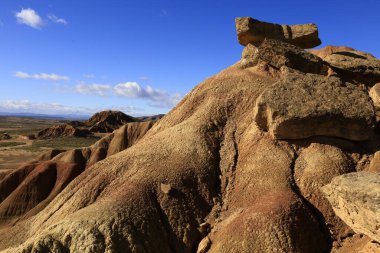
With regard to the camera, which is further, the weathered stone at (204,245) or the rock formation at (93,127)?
the rock formation at (93,127)

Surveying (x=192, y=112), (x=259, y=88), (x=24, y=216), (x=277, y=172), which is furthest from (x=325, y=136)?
(x=24, y=216)

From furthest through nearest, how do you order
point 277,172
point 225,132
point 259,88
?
point 259,88
point 225,132
point 277,172

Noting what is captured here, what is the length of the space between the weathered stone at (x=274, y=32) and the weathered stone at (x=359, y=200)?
13629 millimetres

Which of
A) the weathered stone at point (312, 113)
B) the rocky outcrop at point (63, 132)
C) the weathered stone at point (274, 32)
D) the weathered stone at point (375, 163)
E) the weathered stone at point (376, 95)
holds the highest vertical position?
the weathered stone at point (274, 32)

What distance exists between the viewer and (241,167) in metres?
18.8

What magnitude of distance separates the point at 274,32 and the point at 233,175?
39.7 feet

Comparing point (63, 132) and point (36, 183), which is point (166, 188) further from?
point (63, 132)

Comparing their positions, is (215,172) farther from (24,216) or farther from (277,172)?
(24,216)

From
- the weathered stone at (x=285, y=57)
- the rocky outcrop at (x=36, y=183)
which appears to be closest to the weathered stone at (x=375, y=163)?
the weathered stone at (x=285, y=57)

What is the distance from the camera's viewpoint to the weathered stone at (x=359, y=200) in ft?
38.6

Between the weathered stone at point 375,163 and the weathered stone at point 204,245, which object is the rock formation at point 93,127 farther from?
the weathered stone at point 375,163

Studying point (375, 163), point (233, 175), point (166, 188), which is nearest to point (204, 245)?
point (166, 188)

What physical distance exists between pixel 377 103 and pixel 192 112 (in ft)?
A: 32.7

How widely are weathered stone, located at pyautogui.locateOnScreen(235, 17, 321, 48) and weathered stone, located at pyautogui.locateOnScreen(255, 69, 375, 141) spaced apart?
686 centimetres
